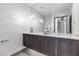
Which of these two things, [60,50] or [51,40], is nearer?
[60,50]

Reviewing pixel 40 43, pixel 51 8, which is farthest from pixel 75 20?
pixel 40 43

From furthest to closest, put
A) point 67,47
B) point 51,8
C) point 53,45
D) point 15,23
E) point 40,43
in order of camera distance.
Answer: point 15,23 < point 40,43 < point 51,8 < point 53,45 < point 67,47

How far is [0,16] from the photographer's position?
186 centimetres

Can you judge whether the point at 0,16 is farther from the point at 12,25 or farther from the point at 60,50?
the point at 60,50

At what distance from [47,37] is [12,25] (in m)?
1.09

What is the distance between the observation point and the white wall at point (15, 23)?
1.91m

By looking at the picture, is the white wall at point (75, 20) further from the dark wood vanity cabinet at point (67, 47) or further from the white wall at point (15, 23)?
the white wall at point (15, 23)

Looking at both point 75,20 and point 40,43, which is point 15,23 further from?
point 75,20

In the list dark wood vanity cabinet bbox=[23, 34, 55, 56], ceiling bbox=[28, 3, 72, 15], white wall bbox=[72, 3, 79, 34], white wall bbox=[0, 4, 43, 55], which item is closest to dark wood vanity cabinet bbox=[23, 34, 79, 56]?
dark wood vanity cabinet bbox=[23, 34, 55, 56]

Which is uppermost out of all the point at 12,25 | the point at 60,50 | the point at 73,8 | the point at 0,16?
the point at 73,8

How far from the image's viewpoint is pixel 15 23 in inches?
87.7

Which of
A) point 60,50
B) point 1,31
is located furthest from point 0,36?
point 60,50

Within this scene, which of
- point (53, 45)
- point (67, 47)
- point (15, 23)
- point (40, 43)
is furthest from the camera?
point (15, 23)

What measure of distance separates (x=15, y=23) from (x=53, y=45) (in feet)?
4.27
